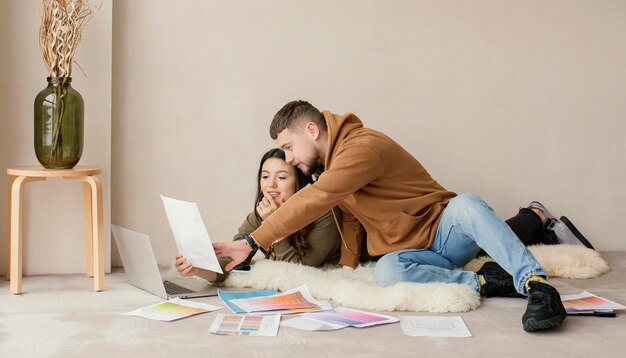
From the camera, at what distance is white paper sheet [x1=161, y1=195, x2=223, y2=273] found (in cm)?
258

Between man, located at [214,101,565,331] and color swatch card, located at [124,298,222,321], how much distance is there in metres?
0.23

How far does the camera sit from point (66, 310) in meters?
2.64

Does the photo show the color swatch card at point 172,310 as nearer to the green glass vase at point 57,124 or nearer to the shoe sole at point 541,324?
the green glass vase at point 57,124

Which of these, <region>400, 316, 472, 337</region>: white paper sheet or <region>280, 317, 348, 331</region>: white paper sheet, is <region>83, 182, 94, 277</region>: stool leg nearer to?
<region>280, 317, 348, 331</region>: white paper sheet

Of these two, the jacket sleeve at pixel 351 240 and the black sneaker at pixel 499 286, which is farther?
the jacket sleeve at pixel 351 240

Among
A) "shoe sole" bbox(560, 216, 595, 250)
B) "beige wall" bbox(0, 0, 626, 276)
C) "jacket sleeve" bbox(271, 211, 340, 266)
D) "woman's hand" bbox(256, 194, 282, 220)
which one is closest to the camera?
"woman's hand" bbox(256, 194, 282, 220)

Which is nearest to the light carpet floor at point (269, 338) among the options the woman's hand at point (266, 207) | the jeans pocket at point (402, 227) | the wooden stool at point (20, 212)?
the wooden stool at point (20, 212)

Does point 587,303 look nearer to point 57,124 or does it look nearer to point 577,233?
point 577,233

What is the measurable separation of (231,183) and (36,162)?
0.93 m

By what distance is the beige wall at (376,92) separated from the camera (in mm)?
3617

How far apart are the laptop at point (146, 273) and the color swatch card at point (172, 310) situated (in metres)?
0.11

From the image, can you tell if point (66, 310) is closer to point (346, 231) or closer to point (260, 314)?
point (260, 314)

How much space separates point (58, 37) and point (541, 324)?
85.8 inches

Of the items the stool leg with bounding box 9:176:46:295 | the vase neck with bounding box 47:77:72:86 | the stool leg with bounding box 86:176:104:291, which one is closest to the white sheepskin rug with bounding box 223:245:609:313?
the stool leg with bounding box 86:176:104:291
